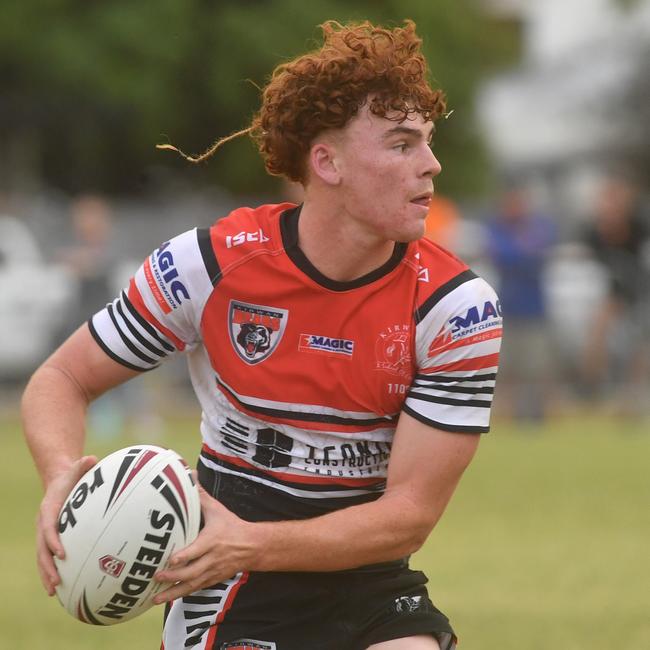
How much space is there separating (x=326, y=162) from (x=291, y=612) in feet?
4.48

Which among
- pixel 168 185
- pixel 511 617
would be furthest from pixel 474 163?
pixel 511 617

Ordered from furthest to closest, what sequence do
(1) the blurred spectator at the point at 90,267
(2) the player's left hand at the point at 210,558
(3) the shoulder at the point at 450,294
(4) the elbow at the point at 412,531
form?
(1) the blurred spectator at the point at 90,267
(3) the shoulder at the point at 450,294
(4) the elbow at the point at 412,531
(2) the player's left hand at the point at 210,558

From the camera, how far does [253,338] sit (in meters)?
4.62

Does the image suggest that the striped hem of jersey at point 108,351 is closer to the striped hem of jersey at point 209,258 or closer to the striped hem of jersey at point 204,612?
the striped hem of jersey at point 209,258

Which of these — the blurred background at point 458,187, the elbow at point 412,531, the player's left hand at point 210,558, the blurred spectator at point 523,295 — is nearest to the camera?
the player's left hand at point 210,558

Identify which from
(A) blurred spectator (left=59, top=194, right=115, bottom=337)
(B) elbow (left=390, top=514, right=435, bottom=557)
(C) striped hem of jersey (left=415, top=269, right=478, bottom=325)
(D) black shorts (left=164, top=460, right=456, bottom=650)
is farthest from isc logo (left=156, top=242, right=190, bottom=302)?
(A) blurred spectator (left=59, top=194, right=115, bottom=337)

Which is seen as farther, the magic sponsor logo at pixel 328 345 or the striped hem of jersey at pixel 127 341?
the striped hem of jersey at pixel 127 341

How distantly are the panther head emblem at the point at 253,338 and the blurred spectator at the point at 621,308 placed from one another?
41.4 ft

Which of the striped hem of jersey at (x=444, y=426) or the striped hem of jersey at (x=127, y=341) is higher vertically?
the striped hem of jersey at (x=127, y=341)

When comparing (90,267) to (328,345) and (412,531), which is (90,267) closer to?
(328,345)

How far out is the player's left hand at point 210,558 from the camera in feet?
13.5

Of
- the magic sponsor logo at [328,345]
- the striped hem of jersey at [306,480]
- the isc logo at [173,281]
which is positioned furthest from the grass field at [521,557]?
the isc logo at [173,281]

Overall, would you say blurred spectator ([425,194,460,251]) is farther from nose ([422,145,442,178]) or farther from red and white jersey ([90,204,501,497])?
nose ([422,145,442,178])

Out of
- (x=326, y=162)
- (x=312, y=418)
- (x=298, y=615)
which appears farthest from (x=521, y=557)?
(x=326, y=162)
